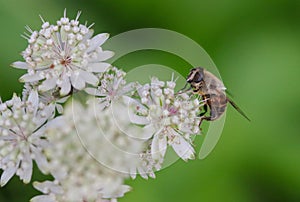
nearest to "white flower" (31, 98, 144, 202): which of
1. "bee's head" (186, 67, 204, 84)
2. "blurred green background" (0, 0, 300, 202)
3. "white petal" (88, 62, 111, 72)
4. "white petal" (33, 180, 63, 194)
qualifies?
"white petal" (33, 180, 63, 194)

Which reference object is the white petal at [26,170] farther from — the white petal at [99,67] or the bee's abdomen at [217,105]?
the bee's abdomen at [217,105]

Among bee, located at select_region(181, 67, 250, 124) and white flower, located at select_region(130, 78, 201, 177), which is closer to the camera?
white flower, located at select_region(130, 78, 201, 177)

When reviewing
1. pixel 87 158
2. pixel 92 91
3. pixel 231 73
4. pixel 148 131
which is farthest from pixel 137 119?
pixel 231 73

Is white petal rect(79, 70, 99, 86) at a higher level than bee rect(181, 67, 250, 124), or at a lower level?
higher

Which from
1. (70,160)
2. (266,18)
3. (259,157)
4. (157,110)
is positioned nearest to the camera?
(70,160)

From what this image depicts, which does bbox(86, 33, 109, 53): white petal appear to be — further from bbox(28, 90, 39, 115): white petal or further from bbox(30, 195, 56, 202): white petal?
bbox(30, 195, 56, 202): white petal

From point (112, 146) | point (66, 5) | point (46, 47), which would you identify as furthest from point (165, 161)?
point (66, 5)

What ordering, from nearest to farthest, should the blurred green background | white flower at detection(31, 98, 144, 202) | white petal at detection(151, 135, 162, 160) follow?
white flower at detection(31, 98, 144, 202), white petal at detection(151, 135, 162, 160), the blurred green background

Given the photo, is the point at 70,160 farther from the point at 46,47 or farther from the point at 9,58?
the point at 9,58
